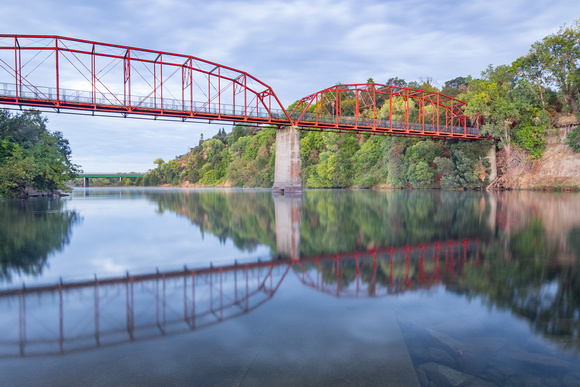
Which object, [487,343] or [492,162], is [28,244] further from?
[492,162]

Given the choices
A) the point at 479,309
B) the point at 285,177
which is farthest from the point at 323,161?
the point at 479,309

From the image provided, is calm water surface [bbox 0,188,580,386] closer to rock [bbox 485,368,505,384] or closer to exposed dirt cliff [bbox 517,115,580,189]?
rock [bbox 485,368,505,384]

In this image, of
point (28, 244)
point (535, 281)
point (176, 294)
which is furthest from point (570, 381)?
point (28, 244)

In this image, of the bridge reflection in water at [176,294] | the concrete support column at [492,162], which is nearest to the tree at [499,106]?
the concrete support column at [492,162]

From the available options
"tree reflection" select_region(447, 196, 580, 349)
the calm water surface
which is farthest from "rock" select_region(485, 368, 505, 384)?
"tree reflection" select_region(447, 196, 580, 349)

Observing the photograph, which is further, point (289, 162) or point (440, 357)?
point (289, 162)

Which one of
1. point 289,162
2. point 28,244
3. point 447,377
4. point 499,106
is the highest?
point 499,106

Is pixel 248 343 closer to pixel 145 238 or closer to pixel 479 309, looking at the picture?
pixel 479 309

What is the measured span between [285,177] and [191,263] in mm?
43144

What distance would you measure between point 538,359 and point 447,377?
0.99 m

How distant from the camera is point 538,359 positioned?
353 cm

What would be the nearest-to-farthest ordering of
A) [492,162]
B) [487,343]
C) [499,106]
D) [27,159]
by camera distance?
[487,343]
[27,159]
[499,106]
[492,162]

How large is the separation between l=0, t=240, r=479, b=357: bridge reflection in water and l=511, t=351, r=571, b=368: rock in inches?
82.1

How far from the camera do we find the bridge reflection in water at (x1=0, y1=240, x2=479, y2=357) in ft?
13.6
